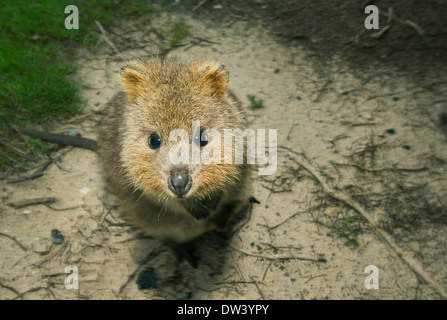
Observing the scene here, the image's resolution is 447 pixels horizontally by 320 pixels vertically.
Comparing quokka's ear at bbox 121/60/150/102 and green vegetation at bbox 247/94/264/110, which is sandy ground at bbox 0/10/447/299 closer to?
green vegetation at bbox 247/94/264/110

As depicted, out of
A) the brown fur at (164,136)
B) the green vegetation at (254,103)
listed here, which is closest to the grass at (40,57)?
the brown fur at (164,136)

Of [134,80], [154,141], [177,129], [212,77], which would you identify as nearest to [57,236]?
[154,141]

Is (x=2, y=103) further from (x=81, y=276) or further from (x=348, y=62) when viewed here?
(x=348, y=62)

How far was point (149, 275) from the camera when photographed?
358 centimetres

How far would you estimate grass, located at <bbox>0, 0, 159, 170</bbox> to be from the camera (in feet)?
15.5

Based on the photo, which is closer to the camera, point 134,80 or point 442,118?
point 134,80

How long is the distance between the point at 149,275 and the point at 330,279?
5.42ft

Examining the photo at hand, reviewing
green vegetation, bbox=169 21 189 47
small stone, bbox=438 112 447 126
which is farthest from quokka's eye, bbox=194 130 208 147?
green vegetation, bbox=169 21 189 47

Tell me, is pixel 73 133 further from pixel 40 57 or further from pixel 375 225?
pixel 375 225

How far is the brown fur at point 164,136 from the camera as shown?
2.69 meters

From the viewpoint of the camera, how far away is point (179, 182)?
2496 mm

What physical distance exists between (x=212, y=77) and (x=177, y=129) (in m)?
0.56

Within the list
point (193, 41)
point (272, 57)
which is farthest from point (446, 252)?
point (193, 41)
